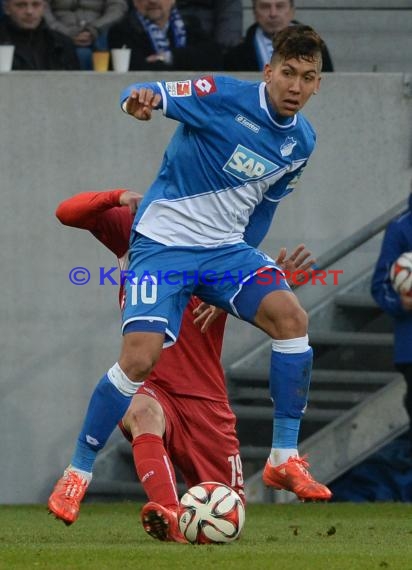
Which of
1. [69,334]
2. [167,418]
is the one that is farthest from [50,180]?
[167,418]

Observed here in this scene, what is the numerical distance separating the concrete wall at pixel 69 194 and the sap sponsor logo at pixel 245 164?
4932 mm

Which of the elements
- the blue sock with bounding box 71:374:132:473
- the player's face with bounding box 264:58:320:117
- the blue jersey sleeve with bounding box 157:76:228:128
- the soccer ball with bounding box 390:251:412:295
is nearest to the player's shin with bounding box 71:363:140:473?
→ the blue sock with bounding box 71:374:132:473

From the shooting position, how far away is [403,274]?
1025 cm

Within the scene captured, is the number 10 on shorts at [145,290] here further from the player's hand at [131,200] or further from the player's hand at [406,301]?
the player's hand at [406,301]

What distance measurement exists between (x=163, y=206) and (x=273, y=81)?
782mm

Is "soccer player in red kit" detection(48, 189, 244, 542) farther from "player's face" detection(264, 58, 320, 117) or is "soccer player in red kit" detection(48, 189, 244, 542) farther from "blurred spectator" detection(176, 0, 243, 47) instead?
"blurred spectator" detection(176, 0, 243, 47)

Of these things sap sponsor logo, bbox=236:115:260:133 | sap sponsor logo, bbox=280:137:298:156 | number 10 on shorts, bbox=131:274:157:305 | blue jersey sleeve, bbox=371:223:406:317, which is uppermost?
sap sponsor logo, bbox=236:115:260:133

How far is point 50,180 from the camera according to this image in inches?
471

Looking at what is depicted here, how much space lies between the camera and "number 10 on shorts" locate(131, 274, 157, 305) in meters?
6.88

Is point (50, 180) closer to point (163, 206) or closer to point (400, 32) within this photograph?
point (400, 32)

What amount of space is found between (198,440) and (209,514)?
3.44ft

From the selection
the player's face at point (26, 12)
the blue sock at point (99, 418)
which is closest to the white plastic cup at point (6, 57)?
the player's face at point (26, 12)

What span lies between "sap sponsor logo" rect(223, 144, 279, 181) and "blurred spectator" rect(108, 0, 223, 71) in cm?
501

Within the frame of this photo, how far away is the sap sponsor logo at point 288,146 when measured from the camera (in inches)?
280
